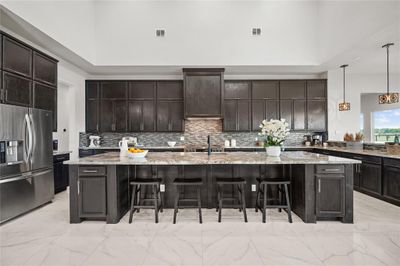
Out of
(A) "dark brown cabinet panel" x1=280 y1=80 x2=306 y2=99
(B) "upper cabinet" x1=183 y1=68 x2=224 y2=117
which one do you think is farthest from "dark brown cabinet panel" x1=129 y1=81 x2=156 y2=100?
(A) "dark brown cabinet panel" x1=280 y1=80 x2=306 y2=99

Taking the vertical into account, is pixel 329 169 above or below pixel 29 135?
below

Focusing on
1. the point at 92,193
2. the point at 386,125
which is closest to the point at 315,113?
the point at 386,125

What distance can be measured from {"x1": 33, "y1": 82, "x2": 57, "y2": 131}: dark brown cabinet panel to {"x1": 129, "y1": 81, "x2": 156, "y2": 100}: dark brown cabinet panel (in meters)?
1.99

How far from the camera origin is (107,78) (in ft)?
21.5

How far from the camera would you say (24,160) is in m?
3.65

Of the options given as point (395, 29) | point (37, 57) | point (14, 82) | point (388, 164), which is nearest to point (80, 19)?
point (37, 57)

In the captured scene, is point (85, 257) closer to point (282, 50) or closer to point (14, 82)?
point (14, 82)

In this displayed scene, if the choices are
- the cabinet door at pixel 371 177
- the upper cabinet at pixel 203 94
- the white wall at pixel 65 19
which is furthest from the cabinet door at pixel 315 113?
the white wall at pixel 65 19

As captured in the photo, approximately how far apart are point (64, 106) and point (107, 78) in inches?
52.0

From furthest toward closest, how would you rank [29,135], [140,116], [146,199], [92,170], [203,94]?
1. [140,116]
2. [203,94]
3. [29,135]
4. [146,199]
5. [92,170]

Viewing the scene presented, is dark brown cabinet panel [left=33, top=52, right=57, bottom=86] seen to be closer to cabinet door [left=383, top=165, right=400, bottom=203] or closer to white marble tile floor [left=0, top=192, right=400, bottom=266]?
white marble tile floor [left=0, top=192, right=400, bottom=266]

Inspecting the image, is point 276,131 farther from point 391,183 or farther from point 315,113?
point 315,113

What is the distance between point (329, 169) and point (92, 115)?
5638 mm

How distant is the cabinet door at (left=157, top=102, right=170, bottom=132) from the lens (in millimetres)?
6312
